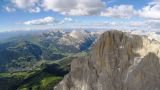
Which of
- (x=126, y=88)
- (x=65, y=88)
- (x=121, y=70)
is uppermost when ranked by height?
(x=121, y=70)

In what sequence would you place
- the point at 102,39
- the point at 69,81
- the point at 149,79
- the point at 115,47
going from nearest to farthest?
the point at 149,79, the point at 115,47, the point at 102,39, the point at 69,81

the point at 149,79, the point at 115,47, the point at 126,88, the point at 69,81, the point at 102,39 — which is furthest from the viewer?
the point at 69,81

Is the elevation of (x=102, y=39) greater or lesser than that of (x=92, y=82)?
greater

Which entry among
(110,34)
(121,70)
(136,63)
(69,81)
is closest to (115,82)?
(121,70)

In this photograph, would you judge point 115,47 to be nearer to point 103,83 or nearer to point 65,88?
point 103,83

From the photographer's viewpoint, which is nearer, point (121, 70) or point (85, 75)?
point (121, 70)

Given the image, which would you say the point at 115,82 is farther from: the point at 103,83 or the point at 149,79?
the point at 149,79
